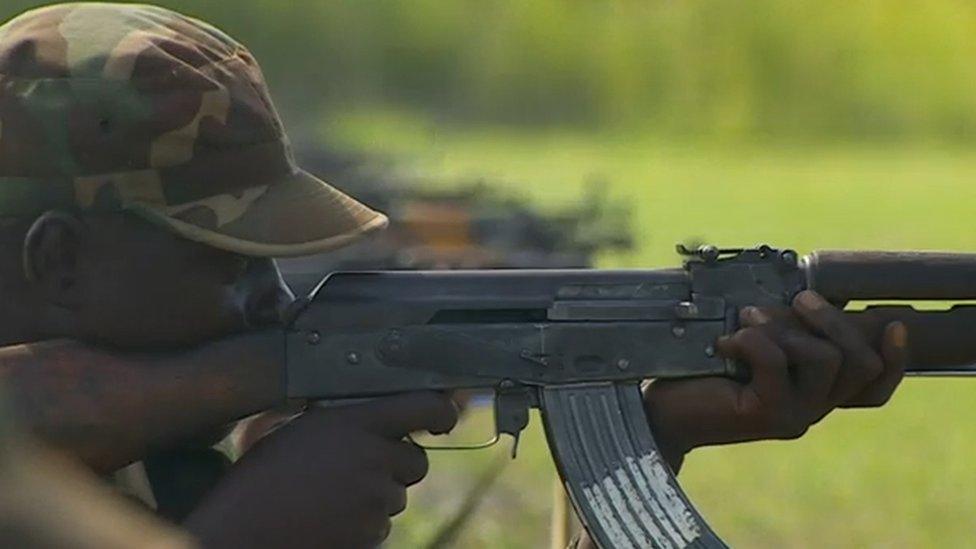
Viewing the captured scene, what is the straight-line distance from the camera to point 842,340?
2.42m

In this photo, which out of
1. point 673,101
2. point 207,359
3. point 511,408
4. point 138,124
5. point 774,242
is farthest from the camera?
point 673,101

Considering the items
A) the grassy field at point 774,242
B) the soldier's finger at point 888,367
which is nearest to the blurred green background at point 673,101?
the grassy field at point 774,242

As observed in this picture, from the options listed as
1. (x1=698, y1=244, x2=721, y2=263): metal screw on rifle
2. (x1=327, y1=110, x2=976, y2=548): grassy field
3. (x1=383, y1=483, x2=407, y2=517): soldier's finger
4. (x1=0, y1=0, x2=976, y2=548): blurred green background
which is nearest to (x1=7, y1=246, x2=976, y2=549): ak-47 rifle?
(x1=698, y1=244, x2=721, y2=263): metal screw on rifle

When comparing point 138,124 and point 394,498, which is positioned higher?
point 138,124

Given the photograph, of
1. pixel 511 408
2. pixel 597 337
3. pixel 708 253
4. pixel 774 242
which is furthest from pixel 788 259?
pixel 774 242

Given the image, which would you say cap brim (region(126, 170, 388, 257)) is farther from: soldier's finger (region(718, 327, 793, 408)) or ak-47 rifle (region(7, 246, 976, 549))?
soldier's finger (region(718, 327, 793, 408))

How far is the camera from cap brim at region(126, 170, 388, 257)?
2148 mm

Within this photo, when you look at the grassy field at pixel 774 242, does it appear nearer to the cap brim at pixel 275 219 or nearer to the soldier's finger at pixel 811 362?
the soldier's finger at pixel 811 362

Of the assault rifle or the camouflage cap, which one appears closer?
the camouflage cap

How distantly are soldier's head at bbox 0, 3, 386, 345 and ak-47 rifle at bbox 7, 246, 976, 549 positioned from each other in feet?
0.28

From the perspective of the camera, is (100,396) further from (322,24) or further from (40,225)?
(322,24)

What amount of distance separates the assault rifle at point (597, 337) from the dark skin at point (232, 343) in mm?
45

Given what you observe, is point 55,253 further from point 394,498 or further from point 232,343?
point 394,498

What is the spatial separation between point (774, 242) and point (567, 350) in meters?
11.3
